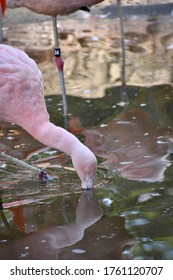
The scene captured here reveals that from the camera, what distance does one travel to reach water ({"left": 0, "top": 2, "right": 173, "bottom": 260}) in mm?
4180

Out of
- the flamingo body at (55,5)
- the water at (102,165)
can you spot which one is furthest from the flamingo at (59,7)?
the water at (102,165)

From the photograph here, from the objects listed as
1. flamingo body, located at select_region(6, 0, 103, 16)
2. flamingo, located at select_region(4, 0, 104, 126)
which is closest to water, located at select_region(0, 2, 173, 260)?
flamingo, located at select_region(4, 0, 104, 126)

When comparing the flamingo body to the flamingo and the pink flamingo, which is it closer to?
the flamingo

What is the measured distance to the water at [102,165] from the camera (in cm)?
418

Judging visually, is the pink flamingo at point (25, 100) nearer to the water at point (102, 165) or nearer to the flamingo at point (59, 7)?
the water at point (102, 165)

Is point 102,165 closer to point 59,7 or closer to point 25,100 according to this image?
point 25,100

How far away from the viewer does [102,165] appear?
530 centimetres

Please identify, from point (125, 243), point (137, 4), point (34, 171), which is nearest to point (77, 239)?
point (125, 243)

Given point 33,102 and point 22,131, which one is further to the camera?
point 22,131

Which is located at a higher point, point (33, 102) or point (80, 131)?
point (33, 102)

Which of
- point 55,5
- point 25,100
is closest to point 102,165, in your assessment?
point 25,100

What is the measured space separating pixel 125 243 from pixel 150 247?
141mm
